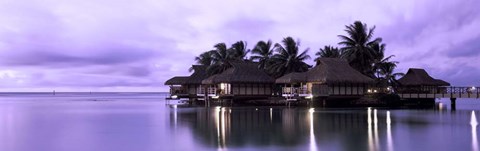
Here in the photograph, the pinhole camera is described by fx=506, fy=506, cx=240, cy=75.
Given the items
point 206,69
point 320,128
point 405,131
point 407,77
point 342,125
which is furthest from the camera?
point 206,69

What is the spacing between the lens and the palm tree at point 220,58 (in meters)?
53.3

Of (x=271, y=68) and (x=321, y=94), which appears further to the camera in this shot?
(x=271, y=68)

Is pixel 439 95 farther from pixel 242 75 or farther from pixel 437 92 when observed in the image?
pixel 242 75

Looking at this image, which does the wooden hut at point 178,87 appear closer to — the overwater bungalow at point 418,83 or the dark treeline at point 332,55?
the dark treeline at point 332,55

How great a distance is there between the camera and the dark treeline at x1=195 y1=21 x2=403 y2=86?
1922 inches

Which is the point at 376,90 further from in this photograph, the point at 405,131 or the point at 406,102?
the point at 405,131

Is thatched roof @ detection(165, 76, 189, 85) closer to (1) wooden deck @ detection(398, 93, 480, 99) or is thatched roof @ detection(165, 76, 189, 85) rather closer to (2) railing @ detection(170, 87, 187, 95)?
(2) railing @ detection(170, 87, 187, 95)

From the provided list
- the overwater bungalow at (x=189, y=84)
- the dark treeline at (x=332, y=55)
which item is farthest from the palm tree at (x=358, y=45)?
the overwater bungalow at (x=189, y=84)

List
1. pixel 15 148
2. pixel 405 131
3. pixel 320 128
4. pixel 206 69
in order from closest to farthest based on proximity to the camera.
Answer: pixel 15 148 < pixel 405 131 < pixel 320 128 < pixel 206 69

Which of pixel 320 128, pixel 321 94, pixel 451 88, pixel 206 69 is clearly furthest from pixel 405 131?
pixel 206 69

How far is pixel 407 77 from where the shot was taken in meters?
51.4

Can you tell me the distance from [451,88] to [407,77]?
28.4 ft

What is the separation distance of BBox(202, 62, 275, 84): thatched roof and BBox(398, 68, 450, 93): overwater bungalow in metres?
13.4

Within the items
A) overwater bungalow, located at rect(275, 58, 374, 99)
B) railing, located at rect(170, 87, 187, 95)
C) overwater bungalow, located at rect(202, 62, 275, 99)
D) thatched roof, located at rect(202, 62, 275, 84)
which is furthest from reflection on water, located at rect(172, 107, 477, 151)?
railing, located at rect(170, 87, 187, 95)
